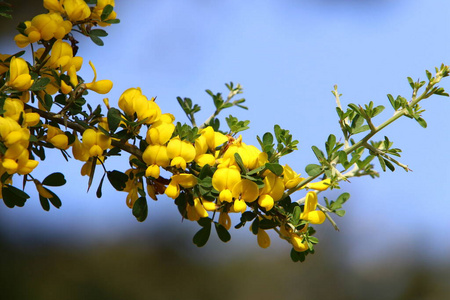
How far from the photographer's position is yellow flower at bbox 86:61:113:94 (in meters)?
0.48

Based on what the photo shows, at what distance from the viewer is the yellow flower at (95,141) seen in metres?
0.45

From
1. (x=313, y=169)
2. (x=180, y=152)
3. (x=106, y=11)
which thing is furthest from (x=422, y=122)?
(x=106, y=11)

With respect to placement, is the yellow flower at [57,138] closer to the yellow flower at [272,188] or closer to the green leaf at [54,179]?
the green leaf at [54,179]

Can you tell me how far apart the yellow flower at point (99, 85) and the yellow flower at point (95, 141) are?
5 centimetres

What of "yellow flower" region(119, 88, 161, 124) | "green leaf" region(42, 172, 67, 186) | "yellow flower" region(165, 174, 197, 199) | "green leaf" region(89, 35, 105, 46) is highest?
"green leaf" region(89, 35, 105, 46)

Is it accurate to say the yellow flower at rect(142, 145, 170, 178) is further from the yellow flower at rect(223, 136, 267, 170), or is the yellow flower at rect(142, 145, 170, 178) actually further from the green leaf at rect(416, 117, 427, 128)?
the green leaf at rect(416, 117, 427, 128)

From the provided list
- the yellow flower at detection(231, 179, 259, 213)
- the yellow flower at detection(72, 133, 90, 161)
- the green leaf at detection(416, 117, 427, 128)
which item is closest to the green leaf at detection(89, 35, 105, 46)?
the yellow flower at detection(72, 133, 90, 161)

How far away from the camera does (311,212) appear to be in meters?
0.46

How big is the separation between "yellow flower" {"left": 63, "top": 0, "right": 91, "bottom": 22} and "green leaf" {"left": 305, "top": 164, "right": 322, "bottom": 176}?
26 cm

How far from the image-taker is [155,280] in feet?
8.23

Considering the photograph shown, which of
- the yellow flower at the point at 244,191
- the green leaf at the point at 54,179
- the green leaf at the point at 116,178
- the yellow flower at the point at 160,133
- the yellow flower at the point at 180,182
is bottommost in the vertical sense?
the yellow flower at the point at 244,191

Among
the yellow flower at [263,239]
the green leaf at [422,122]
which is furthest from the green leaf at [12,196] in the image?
the green leaf at [422,122]

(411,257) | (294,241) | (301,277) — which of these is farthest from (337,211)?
(411,257)

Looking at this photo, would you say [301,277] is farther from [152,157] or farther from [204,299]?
[152,157]
